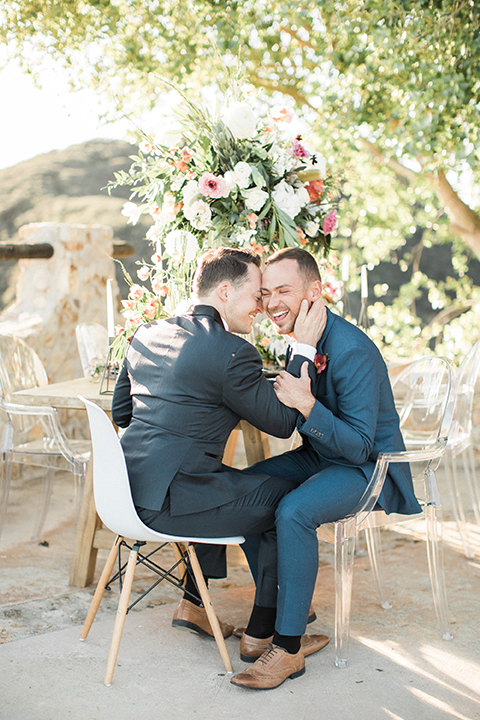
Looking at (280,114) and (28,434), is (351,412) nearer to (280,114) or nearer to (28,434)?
(280,114)

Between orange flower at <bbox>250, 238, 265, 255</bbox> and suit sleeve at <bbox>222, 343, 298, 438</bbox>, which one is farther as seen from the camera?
orange flower at <bbox>250, 238, 265, 255</bbox>

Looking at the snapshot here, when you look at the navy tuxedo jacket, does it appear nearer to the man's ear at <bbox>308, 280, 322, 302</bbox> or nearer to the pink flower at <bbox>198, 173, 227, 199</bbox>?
the man's ear at <bbox>308, 280, 322, 302</bbox>

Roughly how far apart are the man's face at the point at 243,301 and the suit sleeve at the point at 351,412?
31cm

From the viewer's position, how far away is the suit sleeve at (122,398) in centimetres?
229

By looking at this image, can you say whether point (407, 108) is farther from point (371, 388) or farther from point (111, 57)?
point (371, 388)

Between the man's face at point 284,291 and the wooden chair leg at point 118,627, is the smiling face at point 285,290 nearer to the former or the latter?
the man's face at point 284,291

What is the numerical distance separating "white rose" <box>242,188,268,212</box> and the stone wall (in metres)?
2.40

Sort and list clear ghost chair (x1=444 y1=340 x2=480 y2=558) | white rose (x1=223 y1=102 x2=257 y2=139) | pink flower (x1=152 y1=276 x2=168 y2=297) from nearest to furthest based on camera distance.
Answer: white rose (x1=223 y1=102 x2=257 y2=139)
pink flower (x1=152 y1=276 x2=168 y2=297)
clear ghost chair (x1=444 y1=340 x2=480 y2=558)

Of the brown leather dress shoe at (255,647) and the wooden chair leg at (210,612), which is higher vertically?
the wooden chair leg at (210,612)

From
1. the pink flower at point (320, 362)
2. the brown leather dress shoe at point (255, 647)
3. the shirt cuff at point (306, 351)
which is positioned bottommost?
the brown leather dress shoe at point (255, 647)

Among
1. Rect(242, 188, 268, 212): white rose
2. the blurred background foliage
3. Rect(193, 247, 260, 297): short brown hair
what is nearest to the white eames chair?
Rect(193, 247, 260, 297): short brown hair

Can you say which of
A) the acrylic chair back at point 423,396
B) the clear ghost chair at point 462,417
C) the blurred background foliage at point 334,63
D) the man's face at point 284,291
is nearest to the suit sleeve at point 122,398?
the man's face at point 284,291

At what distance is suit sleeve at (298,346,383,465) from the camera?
6.68 ft

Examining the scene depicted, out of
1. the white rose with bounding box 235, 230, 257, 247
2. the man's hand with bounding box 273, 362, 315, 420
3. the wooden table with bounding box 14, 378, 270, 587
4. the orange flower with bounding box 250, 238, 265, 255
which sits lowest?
the wooden table with bounding box 14, 378, 270, 587
